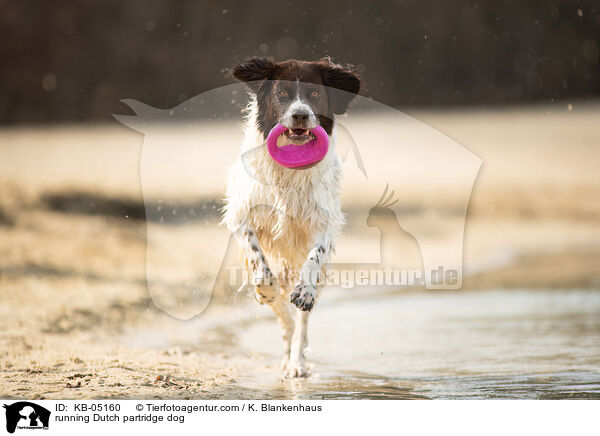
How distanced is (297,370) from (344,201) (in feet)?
7.91

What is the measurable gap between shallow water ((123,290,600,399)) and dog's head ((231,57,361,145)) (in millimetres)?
1512

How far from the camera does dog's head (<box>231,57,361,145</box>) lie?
4.14 m

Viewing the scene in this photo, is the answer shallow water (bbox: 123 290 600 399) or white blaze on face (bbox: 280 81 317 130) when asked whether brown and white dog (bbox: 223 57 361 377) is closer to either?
white blaze on face (bbox: 280 81 317 130)

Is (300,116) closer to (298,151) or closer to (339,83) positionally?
(298,151)

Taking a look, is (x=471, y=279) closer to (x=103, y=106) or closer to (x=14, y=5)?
(x=103, y=106)

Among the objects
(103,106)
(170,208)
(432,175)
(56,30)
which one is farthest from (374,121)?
(56,30)

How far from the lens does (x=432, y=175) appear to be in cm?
923

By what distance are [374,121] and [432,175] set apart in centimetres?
265

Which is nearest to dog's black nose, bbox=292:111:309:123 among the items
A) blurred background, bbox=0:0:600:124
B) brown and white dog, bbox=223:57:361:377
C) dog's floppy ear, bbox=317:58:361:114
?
brown and white dog, bbox=223:57:361:377

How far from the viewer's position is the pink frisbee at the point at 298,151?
4.26 m

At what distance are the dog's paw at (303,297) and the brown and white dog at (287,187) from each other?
6 centimetres

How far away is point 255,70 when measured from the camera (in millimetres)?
4422
